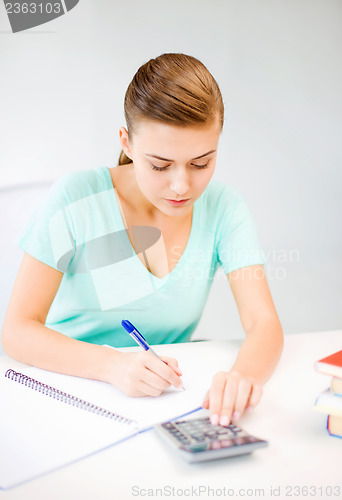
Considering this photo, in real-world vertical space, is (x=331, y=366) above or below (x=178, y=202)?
below

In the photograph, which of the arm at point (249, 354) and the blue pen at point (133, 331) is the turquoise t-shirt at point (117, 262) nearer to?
the arm at point (249, 354)

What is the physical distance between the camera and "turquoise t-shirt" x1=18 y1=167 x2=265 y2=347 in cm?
117

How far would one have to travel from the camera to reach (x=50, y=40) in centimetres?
243

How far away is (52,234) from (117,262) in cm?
18

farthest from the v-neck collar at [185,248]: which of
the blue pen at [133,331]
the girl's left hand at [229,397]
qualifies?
the girl's left hand at [229,397]

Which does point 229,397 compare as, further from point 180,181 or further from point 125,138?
point 125,138

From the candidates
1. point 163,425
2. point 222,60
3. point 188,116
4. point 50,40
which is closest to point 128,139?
point 188,116

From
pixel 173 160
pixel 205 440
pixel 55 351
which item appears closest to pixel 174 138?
pixel 173 160

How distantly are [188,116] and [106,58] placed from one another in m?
1.75

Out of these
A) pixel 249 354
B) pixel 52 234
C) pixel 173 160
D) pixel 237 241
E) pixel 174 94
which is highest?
pixel 174 94

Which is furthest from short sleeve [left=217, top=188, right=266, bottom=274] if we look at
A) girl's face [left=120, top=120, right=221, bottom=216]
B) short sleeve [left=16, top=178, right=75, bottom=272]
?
short sleeve [left=16, top=178, right=75, bottom=272]

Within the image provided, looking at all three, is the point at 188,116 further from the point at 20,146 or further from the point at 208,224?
the point at 20,146

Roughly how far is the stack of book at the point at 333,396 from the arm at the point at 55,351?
23 cm

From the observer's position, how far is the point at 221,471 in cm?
60
